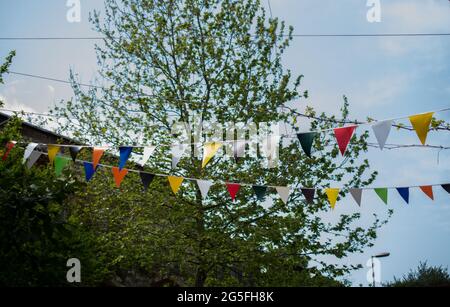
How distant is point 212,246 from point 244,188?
→ 165cm

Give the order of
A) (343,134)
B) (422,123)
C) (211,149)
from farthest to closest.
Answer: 1. (211,149)
2. (343,134)
3. (422,123)

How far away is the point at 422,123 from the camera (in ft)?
22.8

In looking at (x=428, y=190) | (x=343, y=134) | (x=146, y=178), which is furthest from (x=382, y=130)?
(x=146, y=178)

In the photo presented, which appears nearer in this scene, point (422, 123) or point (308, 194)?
point (422, 123)

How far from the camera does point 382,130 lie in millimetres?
7219

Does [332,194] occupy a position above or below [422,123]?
below

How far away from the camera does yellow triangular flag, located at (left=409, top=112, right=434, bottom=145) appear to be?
692 cm

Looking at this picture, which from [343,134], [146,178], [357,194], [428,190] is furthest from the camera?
[146,178]

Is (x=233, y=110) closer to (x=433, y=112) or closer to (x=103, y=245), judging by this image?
(x=103, y=245)

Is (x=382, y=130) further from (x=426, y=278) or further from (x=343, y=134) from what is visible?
(x=426, y=278)

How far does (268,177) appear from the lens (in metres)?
13.2

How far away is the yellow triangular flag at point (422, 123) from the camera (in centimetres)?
692

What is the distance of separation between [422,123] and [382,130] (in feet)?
1.72

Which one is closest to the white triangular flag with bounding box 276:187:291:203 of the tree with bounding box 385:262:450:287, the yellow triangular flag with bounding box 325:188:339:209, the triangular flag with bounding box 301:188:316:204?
→ the triangular flag with bounding box 301:188:316:204
